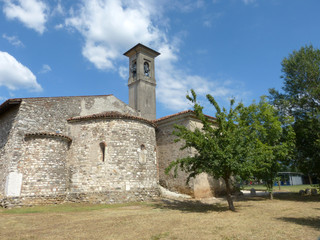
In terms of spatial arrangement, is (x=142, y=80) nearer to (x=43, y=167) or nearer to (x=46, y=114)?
(x=46, y=114)

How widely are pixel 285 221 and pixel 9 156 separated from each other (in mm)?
14831

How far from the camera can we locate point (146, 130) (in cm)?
1666

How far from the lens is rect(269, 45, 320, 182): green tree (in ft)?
49.2

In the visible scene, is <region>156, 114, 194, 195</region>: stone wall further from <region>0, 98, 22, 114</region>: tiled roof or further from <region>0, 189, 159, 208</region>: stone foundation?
<region>0, 98, 22, 114</region>: tiled roof

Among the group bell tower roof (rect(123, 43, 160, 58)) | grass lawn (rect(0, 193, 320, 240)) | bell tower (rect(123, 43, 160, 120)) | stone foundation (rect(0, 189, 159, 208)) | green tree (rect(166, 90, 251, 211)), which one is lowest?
grass lawn (rect(0, 193, 320, 240))

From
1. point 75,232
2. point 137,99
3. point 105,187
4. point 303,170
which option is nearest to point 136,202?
point 105,187

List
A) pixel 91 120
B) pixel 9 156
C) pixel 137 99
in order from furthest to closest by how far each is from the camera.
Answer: pixel 137 99, pixel 91 120, pixel 9 156

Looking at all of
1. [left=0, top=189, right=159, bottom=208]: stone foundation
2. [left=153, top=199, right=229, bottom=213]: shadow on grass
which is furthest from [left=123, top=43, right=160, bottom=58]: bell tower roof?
[left=153, top=199, right=229, bottom=213]: shadow on grass

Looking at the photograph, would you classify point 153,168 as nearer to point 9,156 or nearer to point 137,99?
point 9,156

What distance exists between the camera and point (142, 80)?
26141 mm

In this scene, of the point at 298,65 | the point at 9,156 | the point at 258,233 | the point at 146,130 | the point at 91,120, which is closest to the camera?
the point at 258,233

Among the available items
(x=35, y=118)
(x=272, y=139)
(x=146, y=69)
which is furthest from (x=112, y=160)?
(x=146, y=69)

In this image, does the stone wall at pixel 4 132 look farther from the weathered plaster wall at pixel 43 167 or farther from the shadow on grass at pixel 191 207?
the shadow on grass at pixel 191 207

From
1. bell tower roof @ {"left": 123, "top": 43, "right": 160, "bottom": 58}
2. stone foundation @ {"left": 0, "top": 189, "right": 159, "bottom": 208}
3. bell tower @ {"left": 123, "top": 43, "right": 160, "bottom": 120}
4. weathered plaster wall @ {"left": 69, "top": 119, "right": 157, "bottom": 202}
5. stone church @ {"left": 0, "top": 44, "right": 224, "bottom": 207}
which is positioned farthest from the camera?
bell tower roof @ {"left": 123, "top": 43, "right": 160, "bottom": 58}
